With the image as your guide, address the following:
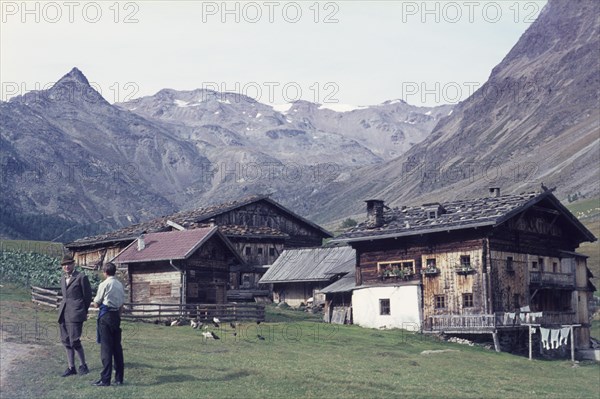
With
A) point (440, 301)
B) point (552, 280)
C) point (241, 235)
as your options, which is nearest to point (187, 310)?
point (440, 301)

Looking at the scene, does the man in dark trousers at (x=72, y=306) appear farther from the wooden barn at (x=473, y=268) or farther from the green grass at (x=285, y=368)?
the wooden barn at (x=473, y=268)

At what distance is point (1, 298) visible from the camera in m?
46.8

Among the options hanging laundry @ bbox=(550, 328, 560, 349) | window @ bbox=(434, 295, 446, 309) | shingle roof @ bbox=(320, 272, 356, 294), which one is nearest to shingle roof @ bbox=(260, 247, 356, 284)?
shingle roof @ bbox=(320, 272, 356, 294)

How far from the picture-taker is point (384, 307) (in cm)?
5181

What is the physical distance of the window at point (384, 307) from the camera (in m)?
51.6

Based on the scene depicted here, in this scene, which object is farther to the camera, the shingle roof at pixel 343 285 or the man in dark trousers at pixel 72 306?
the shingle roof at pixel 343 285

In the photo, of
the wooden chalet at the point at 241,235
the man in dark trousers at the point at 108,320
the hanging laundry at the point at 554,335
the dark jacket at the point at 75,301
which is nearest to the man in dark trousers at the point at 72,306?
the dark jacket at the point at 75,301

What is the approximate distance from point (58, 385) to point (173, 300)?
28249mm

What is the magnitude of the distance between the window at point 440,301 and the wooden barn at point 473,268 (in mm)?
58

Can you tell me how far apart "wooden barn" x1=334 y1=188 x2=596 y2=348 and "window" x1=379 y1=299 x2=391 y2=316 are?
0.06m

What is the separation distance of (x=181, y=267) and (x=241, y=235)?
22541mm

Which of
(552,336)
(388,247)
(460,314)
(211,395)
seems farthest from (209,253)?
(211,395)

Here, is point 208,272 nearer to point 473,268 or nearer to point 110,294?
point 473,268

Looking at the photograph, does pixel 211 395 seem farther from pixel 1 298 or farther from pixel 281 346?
pixel 1 298
